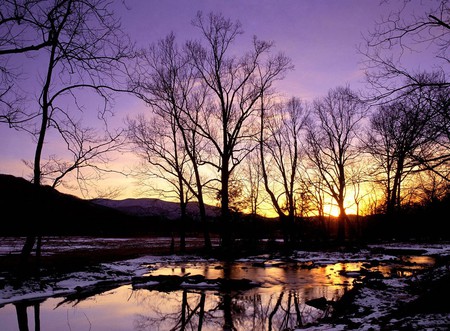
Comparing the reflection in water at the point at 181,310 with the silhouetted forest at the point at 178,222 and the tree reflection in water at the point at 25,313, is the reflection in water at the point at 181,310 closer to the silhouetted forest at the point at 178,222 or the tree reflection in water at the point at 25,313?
Result: the tree reflection in water at the point at 25,313

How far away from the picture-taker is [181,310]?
10.7m

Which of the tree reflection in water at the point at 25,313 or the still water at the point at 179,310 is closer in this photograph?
the tree reflection in water at the point at 25,313

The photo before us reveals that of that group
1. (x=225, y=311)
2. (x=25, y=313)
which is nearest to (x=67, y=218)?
(x=25, y=313)

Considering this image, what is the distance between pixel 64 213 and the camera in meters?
102

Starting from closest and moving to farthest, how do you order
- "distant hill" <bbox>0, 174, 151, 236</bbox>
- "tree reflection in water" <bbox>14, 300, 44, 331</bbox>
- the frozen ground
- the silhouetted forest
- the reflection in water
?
the frozen ground → "tree reflection in water" <bbox>14, 300, 44, 331</bbox> → the reflection in water → the silhouetted forest → "distant hill" <bbox>0, 174, 151, 236</bbox>

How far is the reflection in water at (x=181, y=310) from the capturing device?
29.8 feet

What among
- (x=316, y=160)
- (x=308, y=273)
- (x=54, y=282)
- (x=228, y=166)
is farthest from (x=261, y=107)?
(x=54, y=282)

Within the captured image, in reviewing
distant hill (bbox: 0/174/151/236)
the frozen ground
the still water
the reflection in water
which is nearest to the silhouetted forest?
distant hill (bbox: 0/174/151/236)

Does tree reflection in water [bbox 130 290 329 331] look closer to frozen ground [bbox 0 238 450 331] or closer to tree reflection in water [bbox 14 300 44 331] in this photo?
frozen ground [bbox 0 238 450 331]

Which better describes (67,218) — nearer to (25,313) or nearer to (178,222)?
(178,222)

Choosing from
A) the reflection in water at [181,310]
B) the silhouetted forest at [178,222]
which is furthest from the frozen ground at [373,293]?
the silhouetted forest at [178,222]

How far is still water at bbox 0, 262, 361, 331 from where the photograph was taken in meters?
9.09

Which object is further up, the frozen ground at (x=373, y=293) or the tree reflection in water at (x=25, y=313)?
the frozen ground at (x=373, y=293)

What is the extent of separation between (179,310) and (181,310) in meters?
0.05
